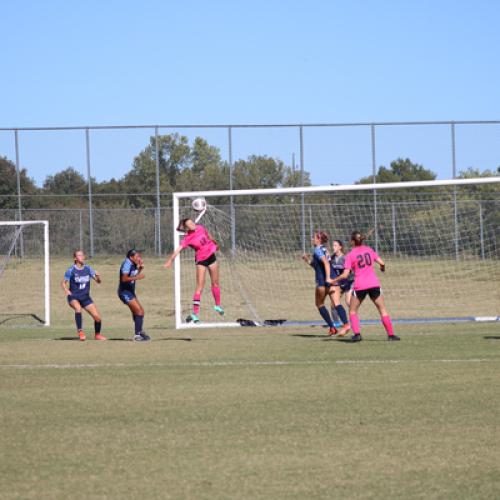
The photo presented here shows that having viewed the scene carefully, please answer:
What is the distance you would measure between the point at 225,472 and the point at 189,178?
113 feet

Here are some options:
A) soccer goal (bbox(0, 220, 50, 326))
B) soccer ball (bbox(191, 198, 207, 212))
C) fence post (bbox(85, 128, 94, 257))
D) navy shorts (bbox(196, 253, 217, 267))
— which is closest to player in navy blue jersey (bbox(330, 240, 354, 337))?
navy shorts (bbox(196, 253, 217, 267))

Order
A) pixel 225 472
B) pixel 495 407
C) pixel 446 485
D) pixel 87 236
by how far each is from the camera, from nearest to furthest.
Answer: pixel 446 485, pixel 225 472, pixel 495 407, pixel 87 236

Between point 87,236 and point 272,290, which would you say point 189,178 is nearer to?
point 87,236

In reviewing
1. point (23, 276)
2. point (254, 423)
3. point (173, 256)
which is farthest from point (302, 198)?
point (254, 423)

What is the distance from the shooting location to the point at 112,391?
11727mm

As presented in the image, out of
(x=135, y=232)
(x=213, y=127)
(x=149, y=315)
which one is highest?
(x=213, y=127)

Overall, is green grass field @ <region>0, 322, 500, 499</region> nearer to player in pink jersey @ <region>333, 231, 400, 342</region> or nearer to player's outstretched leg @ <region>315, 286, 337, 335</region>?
player in pink jersey @ <region>333, 231, 400, 342</region>

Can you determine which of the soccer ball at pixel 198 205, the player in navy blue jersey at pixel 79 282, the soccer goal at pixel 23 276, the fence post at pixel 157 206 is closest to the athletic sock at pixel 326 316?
the player in navy blue jersey at pixel 79 282

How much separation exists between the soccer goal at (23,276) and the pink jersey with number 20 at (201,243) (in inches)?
303

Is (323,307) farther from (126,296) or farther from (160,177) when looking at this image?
(160,177)

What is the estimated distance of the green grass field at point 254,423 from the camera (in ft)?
23.2

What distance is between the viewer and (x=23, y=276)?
3506 cm

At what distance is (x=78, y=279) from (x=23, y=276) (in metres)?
15.0

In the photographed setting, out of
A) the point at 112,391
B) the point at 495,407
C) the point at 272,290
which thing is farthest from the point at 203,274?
the point at 495,407
